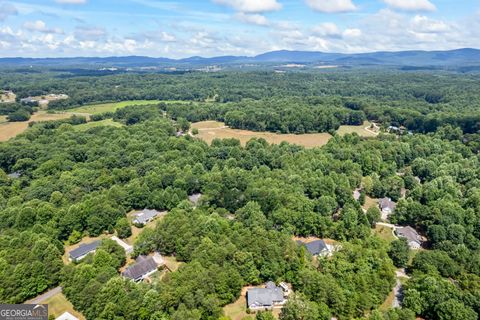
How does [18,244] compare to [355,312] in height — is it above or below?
above

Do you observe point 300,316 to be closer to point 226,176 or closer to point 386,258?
point 386,258

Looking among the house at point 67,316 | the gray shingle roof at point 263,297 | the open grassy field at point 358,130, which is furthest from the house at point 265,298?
the open grassy field at point 358,130

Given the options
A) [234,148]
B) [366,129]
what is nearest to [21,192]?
[234,148]

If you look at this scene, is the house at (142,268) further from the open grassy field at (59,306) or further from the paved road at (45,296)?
the paved road at (45,296)

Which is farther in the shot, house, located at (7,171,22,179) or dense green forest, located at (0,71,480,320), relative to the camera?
house, located at (7,171,22,179)

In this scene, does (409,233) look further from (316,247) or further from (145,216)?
(145,216)

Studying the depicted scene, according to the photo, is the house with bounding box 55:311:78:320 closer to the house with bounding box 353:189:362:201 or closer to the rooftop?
the rooftop

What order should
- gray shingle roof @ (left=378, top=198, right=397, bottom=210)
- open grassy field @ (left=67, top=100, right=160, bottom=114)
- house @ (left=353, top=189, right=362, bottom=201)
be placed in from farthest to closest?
open grassy field @ (left=67, top=100, right=160, bottom=114)
house @ (left=353, top=189, right=362, bottom=201)
gray shingle roof @ (left=378, top=198, right=397, bottom=210)

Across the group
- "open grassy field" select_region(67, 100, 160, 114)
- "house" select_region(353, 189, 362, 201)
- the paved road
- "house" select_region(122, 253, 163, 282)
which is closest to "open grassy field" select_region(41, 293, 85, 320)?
the paved road
